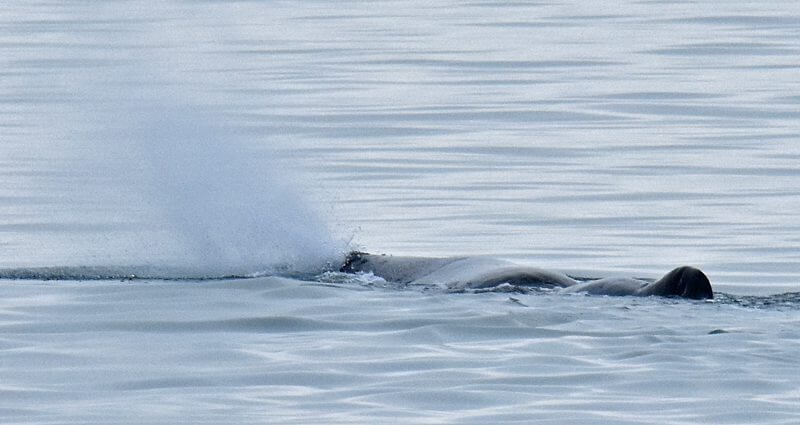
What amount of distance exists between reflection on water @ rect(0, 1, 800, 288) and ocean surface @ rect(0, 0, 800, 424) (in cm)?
7

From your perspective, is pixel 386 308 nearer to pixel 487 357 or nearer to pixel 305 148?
pixel 487 357

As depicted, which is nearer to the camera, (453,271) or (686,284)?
(686,284)

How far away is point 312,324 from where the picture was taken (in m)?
12.5

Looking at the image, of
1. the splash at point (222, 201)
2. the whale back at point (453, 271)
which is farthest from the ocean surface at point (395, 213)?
the whale back at point (453, 271)

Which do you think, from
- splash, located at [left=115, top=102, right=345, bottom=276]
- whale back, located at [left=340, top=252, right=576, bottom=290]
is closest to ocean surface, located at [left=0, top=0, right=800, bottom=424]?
splash, located at [left=115, top=102, right=345, bottom=276]

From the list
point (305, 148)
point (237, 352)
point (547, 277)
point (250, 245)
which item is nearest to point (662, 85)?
point (305, 148)

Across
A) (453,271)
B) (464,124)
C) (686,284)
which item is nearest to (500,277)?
(453,271)

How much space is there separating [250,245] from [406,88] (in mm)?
13296

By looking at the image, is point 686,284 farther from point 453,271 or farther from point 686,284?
point 453,271

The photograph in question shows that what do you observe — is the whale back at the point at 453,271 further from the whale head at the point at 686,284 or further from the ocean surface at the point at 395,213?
the whale head at the point at 686,284

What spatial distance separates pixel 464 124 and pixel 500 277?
1205 cm

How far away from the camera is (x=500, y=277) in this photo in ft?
44.3

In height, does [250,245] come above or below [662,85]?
below

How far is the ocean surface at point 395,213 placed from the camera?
1052 centimetres
